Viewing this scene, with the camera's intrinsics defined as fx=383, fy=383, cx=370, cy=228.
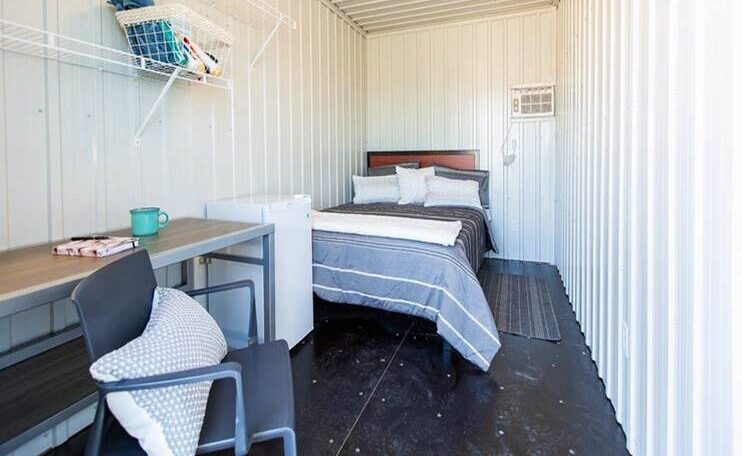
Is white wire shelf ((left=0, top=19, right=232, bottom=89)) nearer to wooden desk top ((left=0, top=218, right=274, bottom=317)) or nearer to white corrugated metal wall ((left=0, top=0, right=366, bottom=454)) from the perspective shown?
white corrugated metal wall ((left=0, top=0, right=366, bottom=454))

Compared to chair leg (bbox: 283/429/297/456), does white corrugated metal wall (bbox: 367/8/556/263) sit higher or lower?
higher

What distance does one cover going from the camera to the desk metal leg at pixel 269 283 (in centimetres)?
195

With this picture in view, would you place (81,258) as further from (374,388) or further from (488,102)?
(488,102)

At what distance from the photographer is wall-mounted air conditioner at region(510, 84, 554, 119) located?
407 centimetres

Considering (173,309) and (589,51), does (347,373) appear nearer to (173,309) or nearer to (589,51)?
(173,309)

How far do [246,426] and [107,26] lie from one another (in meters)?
1.82

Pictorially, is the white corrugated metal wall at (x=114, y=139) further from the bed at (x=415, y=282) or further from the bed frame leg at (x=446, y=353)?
the bed frame leg at (x=446, y=353)

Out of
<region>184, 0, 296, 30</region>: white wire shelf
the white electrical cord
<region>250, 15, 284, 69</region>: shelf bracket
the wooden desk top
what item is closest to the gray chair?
the wooden desk top

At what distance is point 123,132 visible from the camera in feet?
5.96

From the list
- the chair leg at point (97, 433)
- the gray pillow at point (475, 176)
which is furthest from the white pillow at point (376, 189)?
the chair leg at point (97, 433)

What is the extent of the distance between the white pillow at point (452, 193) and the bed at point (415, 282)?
1.20m

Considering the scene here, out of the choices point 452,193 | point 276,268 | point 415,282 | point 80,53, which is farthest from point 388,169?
point 80,53

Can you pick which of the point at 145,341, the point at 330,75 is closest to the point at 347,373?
the point at 145,341

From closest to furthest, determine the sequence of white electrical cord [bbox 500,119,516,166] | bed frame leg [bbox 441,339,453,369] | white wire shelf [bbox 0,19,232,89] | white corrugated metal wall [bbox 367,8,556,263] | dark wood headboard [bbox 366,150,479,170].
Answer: white wire shelf [bbox 0,19,232,89], bed frame leg [bbox 441,339,453,369], white corrugated metal wall [bbox 367,8,556,263], white electrical cord [bbox 500,119,516,166], dark wood headboard [bbox 366,150,479,170]
